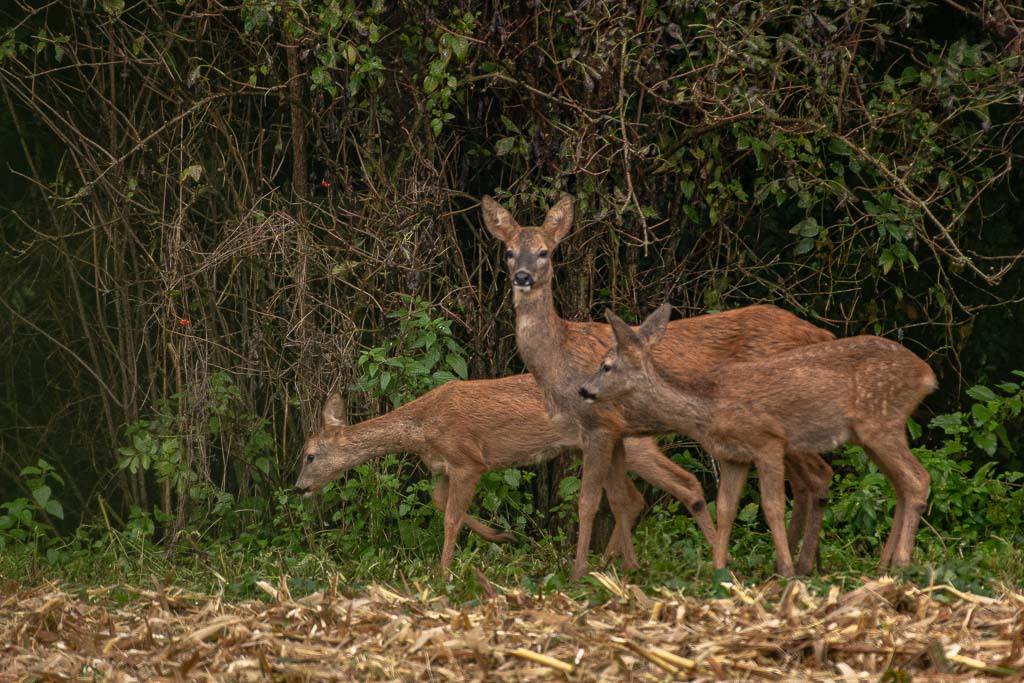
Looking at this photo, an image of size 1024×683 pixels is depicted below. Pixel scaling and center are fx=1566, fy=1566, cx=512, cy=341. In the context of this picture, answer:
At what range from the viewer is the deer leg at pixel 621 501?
8125 mm

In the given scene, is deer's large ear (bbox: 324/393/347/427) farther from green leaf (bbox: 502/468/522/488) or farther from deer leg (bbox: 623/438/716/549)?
deer leg (bbox: 623/438/716/549)

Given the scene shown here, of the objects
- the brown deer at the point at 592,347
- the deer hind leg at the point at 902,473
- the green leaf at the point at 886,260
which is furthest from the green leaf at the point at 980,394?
the deer hind leg at the point at 902,473

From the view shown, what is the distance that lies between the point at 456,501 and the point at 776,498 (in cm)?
215

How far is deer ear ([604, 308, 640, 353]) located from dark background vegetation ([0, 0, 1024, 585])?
1108 mm

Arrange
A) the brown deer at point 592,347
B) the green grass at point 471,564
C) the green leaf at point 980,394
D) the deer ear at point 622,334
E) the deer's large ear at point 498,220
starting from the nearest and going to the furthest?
1. the green grass at point 471,564
2. the deer ear at point 622,334
3. the brown deer at point 592,347
4. the deer's large ear at point 498,220
5. the green leaf at point 980,394

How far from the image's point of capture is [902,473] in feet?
23.4

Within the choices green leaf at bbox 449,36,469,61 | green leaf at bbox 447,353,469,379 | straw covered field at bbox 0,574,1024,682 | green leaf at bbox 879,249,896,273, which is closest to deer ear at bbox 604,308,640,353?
straw covered field at bbox 0,574,1024,682

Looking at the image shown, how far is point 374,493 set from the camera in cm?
912

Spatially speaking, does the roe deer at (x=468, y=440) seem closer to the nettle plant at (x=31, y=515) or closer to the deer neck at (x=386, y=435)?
the deer neck at (x=386, y=435)

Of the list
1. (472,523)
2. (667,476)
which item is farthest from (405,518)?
(667,476)

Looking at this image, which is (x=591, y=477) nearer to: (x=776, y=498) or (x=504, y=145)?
A: (x=776, y=498)

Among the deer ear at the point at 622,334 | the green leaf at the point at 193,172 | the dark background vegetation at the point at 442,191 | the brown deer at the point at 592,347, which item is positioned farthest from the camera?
the green leaf at the point at 193,172

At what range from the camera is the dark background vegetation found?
8.71 m

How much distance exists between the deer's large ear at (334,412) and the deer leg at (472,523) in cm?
66
